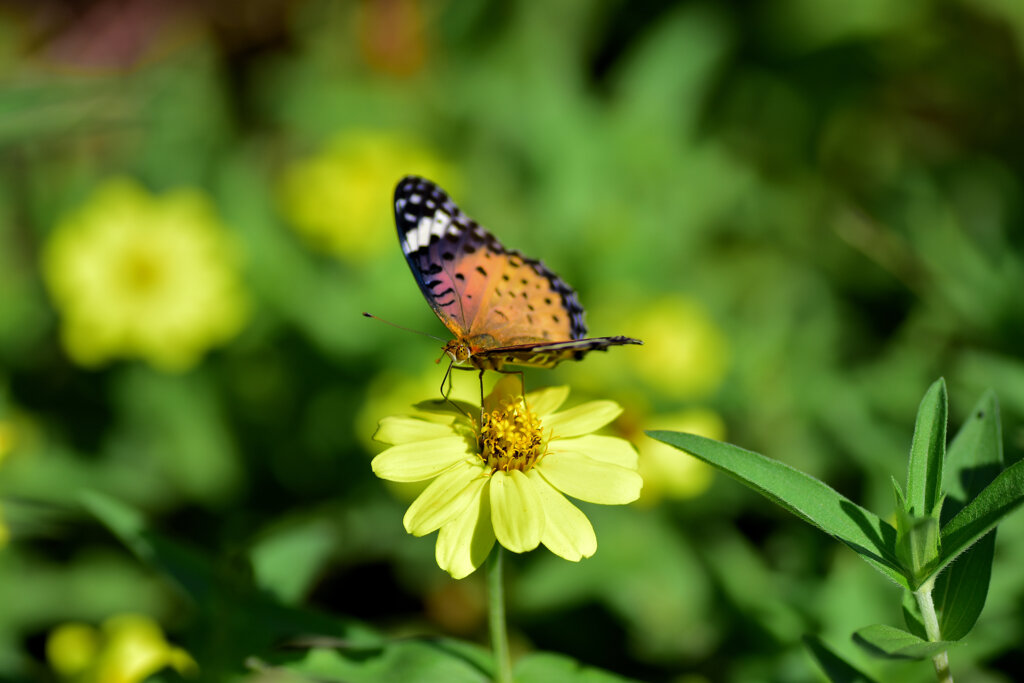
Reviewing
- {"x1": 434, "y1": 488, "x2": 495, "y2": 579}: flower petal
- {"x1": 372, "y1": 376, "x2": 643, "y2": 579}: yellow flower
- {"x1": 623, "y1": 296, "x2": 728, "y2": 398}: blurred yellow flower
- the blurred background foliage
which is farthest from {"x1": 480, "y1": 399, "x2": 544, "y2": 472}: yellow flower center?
{"x1": 623, "y1": 296, "x2": 728, "y2": 398}: blurred yellow flower

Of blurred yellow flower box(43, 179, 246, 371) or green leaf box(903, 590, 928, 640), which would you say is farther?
blurred yellow flower box(43, 179, 246, 371)

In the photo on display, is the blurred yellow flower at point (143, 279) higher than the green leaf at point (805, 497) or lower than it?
higher

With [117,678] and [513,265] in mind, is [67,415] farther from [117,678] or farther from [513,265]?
[513,265]

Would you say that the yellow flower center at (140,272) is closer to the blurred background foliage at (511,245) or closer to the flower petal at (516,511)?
the blurred background foliage at (511,245)

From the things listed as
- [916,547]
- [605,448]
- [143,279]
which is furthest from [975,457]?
[143,279]

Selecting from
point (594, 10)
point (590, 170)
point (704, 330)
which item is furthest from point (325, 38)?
Result: point (704, 330)

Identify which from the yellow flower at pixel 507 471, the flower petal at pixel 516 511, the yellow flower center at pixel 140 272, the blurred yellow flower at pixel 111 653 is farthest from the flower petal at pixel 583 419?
the yellow flower center at pixel 140 272

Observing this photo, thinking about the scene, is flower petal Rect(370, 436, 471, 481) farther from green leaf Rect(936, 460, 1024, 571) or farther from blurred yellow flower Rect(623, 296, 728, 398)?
blurred yellow flower Rect(623, 296, 728, 398)

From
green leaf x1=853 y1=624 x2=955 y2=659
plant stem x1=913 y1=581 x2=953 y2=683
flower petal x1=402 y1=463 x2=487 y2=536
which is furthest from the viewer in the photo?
flower petal x1=402 y1=463 x2=487 y2=536
